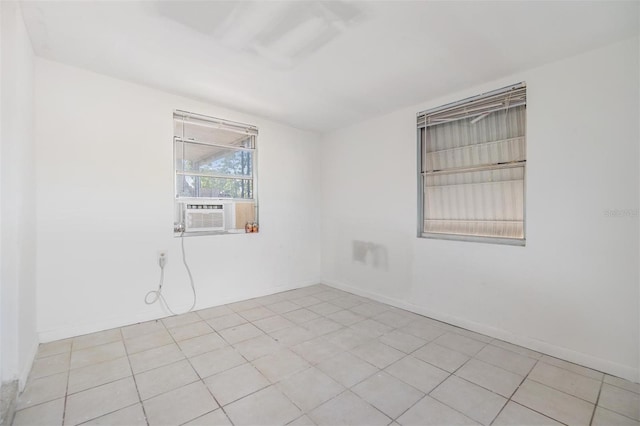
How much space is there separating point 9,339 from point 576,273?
4119 mm

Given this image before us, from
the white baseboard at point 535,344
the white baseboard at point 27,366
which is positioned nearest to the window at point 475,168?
the white baseboard at point 535,344

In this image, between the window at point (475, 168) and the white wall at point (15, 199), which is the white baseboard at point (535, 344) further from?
the white wall at point (15, 199)

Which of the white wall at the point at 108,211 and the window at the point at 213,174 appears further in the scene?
the window at the point at 213,174

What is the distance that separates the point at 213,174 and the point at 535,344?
385cm

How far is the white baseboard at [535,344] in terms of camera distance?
7.09 feet

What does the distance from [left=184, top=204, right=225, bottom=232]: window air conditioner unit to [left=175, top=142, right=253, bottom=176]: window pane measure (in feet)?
1.49

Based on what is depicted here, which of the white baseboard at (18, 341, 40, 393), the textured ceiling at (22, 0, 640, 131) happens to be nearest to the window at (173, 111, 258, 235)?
the textured ceiling at (22, 0, 640, 131)

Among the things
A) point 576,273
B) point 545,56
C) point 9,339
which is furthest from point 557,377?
point 9,339

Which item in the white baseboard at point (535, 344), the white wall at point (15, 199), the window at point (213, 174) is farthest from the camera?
the window at point (213, 174)

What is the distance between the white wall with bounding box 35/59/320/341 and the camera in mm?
2621

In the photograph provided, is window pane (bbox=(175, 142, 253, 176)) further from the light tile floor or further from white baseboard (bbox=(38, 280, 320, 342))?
the light tile floor

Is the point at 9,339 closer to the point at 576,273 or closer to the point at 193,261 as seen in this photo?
the point at 193,261

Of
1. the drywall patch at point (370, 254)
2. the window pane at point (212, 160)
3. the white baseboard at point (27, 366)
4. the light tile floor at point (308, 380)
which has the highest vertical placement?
the window pane at point (212, 160)

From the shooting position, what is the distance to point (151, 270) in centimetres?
315
